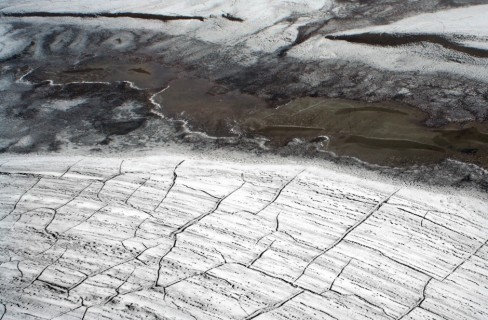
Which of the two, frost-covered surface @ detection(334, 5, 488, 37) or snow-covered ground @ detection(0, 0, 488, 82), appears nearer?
snow-covered ground @ detection(0, 0, 488, 82)

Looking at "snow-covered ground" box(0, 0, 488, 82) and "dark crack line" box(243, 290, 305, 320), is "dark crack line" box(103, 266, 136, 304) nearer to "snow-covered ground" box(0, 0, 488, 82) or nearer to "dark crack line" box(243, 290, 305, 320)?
"dark crack line" box(243, 290, 305, 320)

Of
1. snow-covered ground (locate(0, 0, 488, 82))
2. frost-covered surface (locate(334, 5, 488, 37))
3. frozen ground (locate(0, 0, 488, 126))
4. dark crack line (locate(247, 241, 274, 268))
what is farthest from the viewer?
frost-covered surface (locate(334, 5, 488, 37))

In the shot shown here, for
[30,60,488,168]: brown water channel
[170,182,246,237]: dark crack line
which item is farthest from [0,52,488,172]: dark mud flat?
[170,182,246,237]: dark crack line

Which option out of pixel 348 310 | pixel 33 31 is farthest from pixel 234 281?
pixel 33 31

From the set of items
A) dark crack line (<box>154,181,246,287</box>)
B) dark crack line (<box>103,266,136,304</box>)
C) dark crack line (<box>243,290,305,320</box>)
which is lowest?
dark crack line (<box>243,290,305,320</box>)

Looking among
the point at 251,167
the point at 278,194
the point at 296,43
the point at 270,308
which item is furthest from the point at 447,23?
the point at 270,308

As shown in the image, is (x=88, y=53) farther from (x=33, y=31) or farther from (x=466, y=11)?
(x=466, y=11)

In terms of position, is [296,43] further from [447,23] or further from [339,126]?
[339,126]
